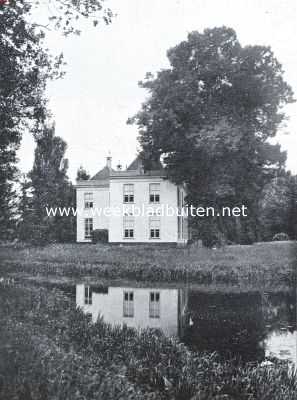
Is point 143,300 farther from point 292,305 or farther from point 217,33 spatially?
point 217,33

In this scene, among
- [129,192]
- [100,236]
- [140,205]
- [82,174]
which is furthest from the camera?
[82,174]

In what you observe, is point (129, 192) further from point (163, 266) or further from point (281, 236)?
point (281, 236)

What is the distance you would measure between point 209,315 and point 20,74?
656 cm

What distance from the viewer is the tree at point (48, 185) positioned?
44.0ft

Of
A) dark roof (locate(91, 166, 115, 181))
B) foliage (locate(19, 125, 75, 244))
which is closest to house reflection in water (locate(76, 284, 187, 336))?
foliage (locate(19, 125, 75, 244))

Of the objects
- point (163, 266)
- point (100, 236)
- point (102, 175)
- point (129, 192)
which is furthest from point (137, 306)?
point (102, 175)

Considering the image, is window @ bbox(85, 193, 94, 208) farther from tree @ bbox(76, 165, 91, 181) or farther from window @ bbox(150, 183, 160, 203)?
window @ bbox(150, 183, 160, 203)

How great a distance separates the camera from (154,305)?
37.2 ft

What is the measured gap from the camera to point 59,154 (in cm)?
1572

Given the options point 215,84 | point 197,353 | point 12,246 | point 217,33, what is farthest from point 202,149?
point 197,353

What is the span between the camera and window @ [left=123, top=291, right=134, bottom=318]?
33.5 ft

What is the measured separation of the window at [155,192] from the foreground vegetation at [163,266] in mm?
11116

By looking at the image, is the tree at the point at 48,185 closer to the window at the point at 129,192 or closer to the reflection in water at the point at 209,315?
the window at the point at 129,192

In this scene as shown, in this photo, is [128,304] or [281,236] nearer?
[128,304]
